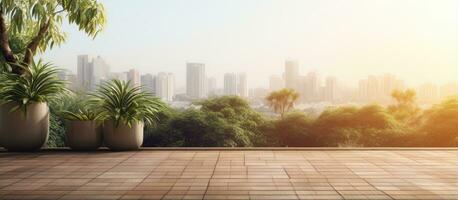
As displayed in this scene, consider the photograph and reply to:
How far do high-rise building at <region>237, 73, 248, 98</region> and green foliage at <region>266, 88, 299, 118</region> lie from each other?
1580mm

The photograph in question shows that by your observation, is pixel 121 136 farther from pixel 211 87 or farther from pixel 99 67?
pixel 211 87

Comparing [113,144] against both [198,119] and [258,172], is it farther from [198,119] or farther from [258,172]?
[198,119]

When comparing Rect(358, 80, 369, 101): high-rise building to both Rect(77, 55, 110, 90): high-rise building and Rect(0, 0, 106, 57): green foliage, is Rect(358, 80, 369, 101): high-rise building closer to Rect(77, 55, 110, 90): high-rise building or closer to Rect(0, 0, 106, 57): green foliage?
Rect(77, 55, 110, 90): high-rise building

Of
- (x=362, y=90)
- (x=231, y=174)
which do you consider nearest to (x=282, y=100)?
(x=362, y=90)

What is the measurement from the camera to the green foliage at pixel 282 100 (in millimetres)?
17953

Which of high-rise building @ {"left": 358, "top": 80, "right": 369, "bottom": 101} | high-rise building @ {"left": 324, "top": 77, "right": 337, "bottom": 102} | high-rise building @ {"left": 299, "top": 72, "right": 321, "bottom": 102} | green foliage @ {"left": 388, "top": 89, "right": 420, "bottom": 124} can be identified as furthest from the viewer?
green foliage @ {"left": 388, "top": 89, "right": 420, "bottom": 124}

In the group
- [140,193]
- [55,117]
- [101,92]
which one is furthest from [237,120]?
[140,193]

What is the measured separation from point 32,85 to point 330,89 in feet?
39.3

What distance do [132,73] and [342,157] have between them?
6788 mm

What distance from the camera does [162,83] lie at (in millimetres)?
12930

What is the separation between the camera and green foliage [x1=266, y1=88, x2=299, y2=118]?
1795 centimetres

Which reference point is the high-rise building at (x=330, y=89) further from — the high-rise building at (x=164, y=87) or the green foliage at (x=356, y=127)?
the high-rise building at (x=164, y=87)

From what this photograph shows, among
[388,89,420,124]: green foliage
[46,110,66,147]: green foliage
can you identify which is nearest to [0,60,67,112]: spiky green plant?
[46,110,66,147]: green foliage

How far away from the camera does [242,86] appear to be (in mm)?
16625
